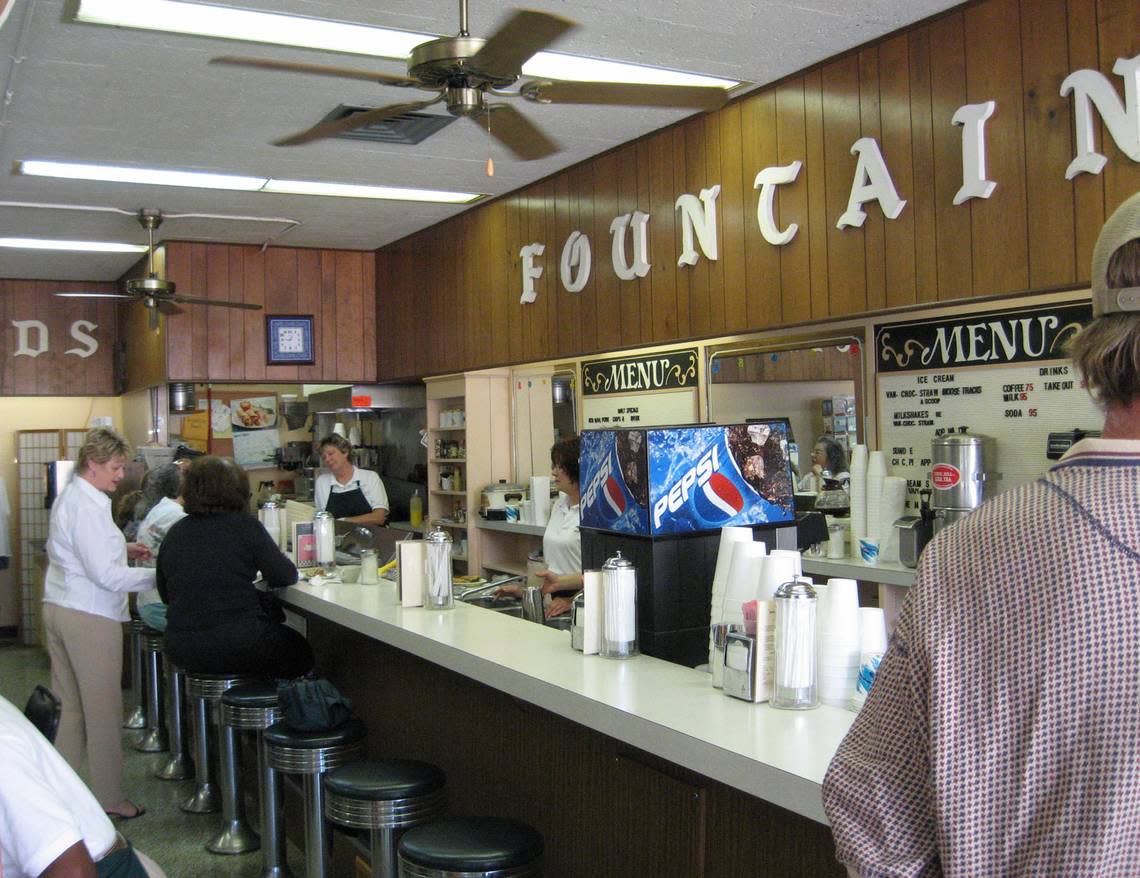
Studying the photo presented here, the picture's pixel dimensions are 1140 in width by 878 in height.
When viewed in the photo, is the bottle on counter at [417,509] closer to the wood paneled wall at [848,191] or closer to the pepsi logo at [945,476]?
the wood paneled wall at [848,191]

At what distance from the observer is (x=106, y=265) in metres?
9.08

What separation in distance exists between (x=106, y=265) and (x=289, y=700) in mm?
6631

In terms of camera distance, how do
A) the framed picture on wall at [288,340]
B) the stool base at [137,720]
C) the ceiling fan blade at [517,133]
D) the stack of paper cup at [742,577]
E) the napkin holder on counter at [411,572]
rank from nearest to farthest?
1. the stack of paper cup at [742,577]
2. the ceiling fan blade at [517,133]
3. the napkin holder on counter at [411,572]
4. the stool base at [137,720]
5. the framed picture on wall at [288,340]

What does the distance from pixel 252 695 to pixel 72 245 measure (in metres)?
5.25

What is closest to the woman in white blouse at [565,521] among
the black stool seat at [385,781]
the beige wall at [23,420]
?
the black stool seat at [385,781]

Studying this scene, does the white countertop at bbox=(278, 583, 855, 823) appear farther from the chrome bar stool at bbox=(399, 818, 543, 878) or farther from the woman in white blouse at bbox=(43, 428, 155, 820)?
the woman in white blouse at bbox=(43, 428, 155, 820)

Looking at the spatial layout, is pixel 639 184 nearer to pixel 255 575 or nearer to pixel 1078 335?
pixel 255 575

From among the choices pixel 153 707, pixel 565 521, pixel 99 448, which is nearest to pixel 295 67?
pixel 99 448

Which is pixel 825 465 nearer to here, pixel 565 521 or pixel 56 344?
pixel 565 521

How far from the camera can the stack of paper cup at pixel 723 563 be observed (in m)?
2.54

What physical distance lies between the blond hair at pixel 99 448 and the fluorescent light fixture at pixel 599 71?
244 cm

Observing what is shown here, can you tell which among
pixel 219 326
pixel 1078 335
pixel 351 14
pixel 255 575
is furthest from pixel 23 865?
pixel 219 326

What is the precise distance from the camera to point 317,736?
349 centimetres

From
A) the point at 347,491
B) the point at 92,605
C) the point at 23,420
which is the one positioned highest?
the point at 23,420
